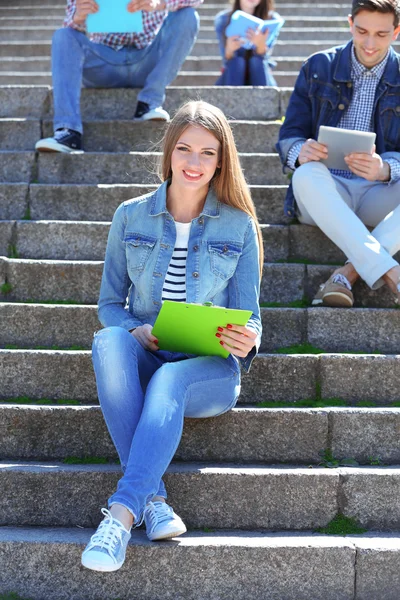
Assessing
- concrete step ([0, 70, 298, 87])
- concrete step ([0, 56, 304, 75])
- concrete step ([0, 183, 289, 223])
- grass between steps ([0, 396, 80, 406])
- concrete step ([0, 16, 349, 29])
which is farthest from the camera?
concrete step ([0, 16, 349, 29])

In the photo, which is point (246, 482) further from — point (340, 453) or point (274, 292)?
point (274, 292)

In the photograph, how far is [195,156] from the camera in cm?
351

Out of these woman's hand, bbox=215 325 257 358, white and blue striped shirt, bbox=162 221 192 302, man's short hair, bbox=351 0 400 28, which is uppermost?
man's short hair, bbox=351 0 400 28

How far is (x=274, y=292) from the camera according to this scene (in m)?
4.45

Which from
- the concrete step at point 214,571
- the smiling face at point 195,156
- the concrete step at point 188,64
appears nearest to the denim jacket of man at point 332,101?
the smiling face at point 195,156

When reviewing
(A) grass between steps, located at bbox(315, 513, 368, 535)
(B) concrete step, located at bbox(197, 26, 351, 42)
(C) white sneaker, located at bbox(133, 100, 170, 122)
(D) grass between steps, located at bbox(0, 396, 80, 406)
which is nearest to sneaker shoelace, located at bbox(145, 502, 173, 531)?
(A) grass between steps, located at bbox(315, 513, 368, 535)

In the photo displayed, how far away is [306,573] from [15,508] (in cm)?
105

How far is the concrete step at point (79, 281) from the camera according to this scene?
14.5 feet

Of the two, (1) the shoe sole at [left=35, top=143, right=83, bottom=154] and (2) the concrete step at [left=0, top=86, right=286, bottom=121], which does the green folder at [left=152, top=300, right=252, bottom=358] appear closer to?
(1) the shoe sole at [left=35, top=143, right=83, bottom=154]

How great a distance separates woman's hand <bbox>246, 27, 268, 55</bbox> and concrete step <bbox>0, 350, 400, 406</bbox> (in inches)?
123

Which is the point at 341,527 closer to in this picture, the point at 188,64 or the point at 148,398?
the point at 148,398

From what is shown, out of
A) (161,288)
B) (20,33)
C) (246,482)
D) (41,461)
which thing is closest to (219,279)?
(161,288)

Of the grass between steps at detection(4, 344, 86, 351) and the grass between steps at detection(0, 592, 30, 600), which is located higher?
the grass between steps at detection(4, 344, 86, 351)

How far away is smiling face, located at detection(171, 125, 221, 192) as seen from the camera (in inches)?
138
